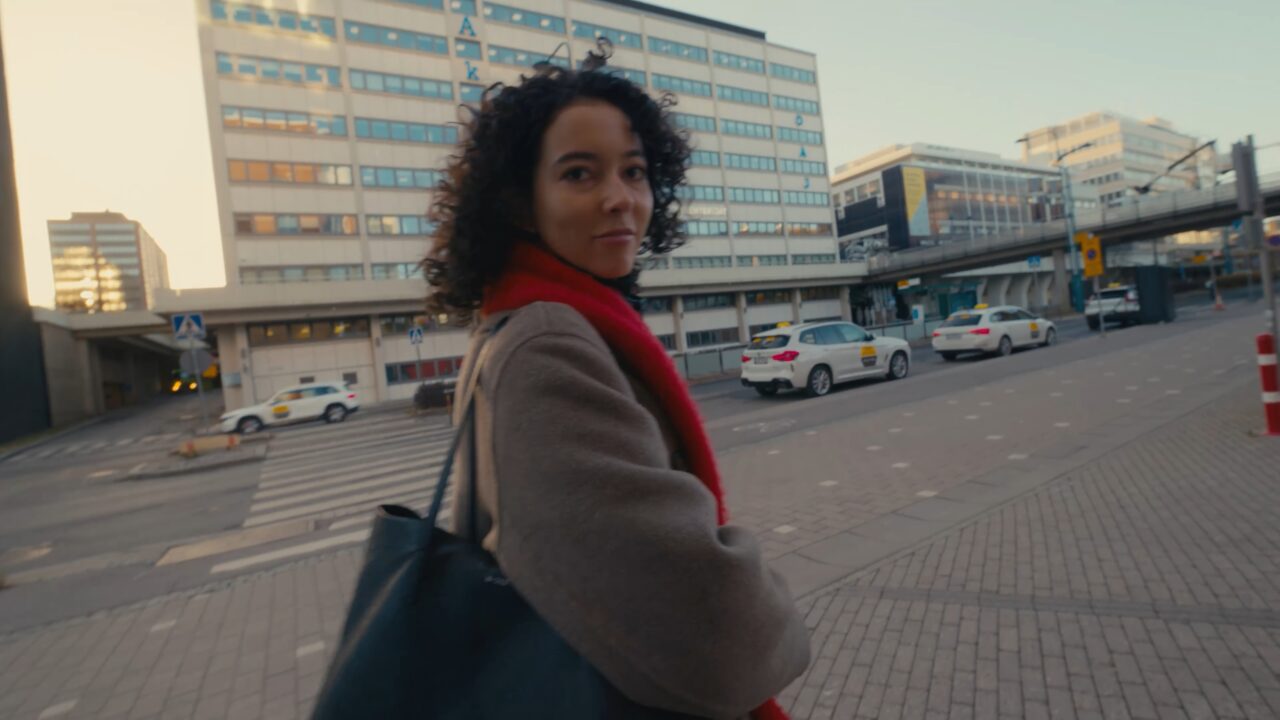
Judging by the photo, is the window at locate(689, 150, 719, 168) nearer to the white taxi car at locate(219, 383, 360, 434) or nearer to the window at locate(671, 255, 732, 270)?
the window at locate(671, 255, 732, 270)

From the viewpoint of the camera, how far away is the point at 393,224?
35.3 meters

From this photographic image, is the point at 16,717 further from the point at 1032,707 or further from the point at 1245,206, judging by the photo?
the point at 1245,206

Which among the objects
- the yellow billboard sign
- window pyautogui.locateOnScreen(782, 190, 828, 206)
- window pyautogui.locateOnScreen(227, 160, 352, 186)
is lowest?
the yellow billboard sign

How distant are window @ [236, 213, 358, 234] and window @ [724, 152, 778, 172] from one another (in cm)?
2931

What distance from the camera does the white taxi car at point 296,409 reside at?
20.2m

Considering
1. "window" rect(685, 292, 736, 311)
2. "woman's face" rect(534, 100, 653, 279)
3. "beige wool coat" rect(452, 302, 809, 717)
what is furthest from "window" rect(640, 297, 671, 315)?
"beige wool coat" rect(452, 302, 809, 717)

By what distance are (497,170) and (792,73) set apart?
61.5 metres

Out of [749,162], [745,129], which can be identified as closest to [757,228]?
[749,162]

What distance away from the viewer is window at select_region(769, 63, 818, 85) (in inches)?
2133

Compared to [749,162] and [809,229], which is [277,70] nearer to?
[749,162]

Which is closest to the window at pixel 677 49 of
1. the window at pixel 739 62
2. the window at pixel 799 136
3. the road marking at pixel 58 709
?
the window at pixel 739 62

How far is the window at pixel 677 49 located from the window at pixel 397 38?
677 inches

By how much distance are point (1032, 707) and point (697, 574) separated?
2566mm

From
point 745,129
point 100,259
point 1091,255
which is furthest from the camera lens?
point 100,259
